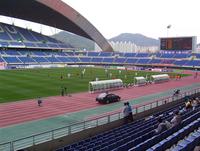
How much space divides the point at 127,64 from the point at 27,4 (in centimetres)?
3929

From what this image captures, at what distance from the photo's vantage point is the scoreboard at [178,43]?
3118 inches

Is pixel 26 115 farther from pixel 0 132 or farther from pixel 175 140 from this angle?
pixel 175 140

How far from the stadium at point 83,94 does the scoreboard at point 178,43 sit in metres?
0.28

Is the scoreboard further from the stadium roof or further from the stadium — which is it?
the stadium roof

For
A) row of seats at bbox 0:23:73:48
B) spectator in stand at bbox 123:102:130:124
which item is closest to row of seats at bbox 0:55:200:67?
row of seats at bbox 0:23:73:48

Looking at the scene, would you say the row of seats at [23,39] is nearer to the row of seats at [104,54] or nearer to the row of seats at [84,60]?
the row of seats at [104,54]

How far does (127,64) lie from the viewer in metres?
98.4

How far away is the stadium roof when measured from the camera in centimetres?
7938

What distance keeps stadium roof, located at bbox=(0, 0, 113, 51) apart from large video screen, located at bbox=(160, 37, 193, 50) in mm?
26344

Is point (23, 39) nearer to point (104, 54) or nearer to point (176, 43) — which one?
point (104, 54)

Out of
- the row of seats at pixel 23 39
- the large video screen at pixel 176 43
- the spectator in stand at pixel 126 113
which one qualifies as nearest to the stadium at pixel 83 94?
the row of seats at pixel 23 39

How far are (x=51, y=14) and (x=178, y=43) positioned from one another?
39.6 m

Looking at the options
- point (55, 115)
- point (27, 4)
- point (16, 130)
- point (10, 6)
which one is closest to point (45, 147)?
Result: point (16, 130)

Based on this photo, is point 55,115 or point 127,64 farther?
point 127,64
